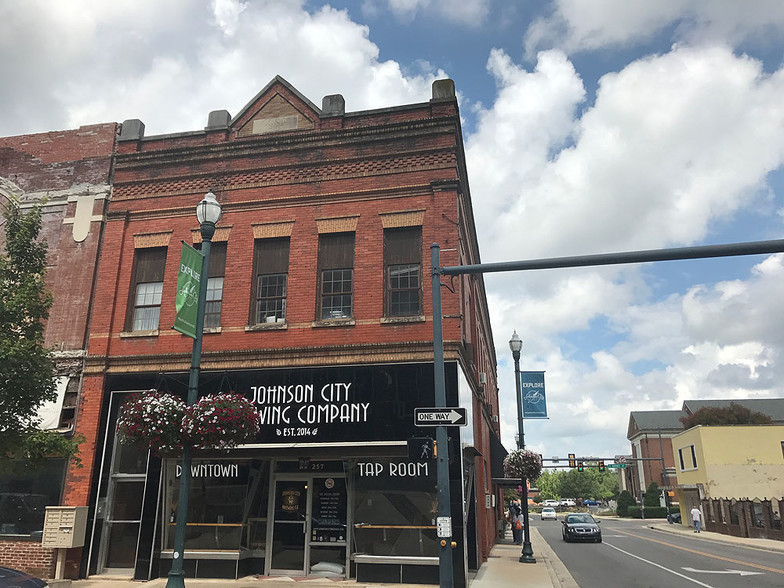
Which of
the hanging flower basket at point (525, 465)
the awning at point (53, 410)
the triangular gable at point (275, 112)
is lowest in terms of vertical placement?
the hanging flower basket at point (525, 465)

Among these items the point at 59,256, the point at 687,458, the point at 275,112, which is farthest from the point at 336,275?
the point at 687,458

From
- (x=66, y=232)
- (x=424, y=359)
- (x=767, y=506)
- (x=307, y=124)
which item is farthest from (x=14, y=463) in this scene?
(x=767, y=506)

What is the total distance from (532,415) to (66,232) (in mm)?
15677

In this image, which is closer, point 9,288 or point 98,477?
point 9,288

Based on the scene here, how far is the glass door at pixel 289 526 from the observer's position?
13.8m

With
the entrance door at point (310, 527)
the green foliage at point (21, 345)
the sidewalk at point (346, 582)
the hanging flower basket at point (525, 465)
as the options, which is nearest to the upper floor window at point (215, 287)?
the green foliage at point (21, 345)

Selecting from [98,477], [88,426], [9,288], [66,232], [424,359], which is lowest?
[98,477]

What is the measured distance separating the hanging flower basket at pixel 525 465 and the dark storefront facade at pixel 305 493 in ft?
23.3

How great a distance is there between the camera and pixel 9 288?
507 inches

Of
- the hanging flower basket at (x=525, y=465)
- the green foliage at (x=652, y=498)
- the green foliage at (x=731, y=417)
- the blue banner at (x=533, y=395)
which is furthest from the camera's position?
the green foliage at (x=652, y=498)

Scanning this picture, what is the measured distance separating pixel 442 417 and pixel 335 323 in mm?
5203

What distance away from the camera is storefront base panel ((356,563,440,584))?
12859mm

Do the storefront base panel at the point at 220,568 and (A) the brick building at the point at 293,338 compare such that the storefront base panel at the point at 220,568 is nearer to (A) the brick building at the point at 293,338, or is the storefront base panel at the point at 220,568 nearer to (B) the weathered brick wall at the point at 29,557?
(A) the brick building at the point at 293,338

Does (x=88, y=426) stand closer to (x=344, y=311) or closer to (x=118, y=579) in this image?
(x=118, y=579)
